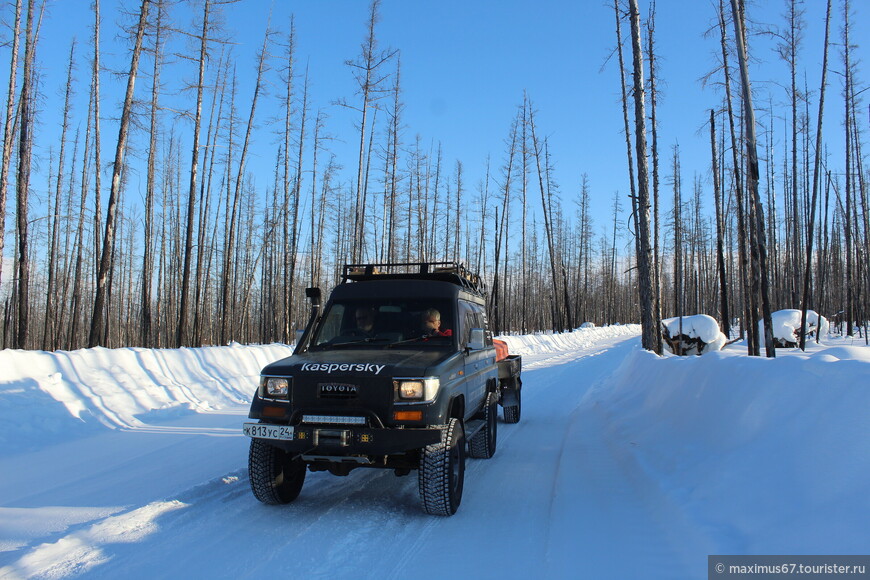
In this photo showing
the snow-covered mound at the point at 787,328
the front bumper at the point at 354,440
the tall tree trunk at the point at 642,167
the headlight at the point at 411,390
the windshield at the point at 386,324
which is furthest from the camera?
the snow-covered mound at the point at 787,328

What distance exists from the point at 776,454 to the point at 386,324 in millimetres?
3917

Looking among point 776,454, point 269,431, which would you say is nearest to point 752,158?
point 776,454

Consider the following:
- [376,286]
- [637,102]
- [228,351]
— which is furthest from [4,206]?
[637,102]

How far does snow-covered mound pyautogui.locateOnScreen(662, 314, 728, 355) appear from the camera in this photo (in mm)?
22772

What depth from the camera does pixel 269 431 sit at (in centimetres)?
457

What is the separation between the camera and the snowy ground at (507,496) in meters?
3.69

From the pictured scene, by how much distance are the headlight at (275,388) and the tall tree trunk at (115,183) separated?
37.4 ft

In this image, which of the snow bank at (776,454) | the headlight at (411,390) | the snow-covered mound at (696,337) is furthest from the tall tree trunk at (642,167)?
the headlight at (411,390)

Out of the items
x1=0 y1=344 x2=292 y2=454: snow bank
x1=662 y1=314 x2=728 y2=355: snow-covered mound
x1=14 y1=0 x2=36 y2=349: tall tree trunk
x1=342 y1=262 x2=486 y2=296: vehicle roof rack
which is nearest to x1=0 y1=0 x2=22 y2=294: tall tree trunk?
x1=14 y1=0 x2=36 y2=349: tall tree trunk

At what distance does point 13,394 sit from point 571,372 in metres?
16.2

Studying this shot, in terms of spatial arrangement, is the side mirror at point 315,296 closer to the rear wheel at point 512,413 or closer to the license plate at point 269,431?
the license plate at point 269,431

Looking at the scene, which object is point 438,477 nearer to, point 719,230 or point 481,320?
point 481,320

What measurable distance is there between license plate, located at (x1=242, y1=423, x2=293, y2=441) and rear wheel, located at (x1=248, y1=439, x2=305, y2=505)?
29 cm

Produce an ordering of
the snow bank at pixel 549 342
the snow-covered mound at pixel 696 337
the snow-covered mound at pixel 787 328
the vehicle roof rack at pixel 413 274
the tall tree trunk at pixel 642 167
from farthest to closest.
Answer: the snow bank at pixel 549 342
the snow-covered mound at pixel 787 328
the snow-covered mound at pixel 696 337
the tall tree trunk at pixel 642 167
the vehicle roof rack at pixel 413 274
